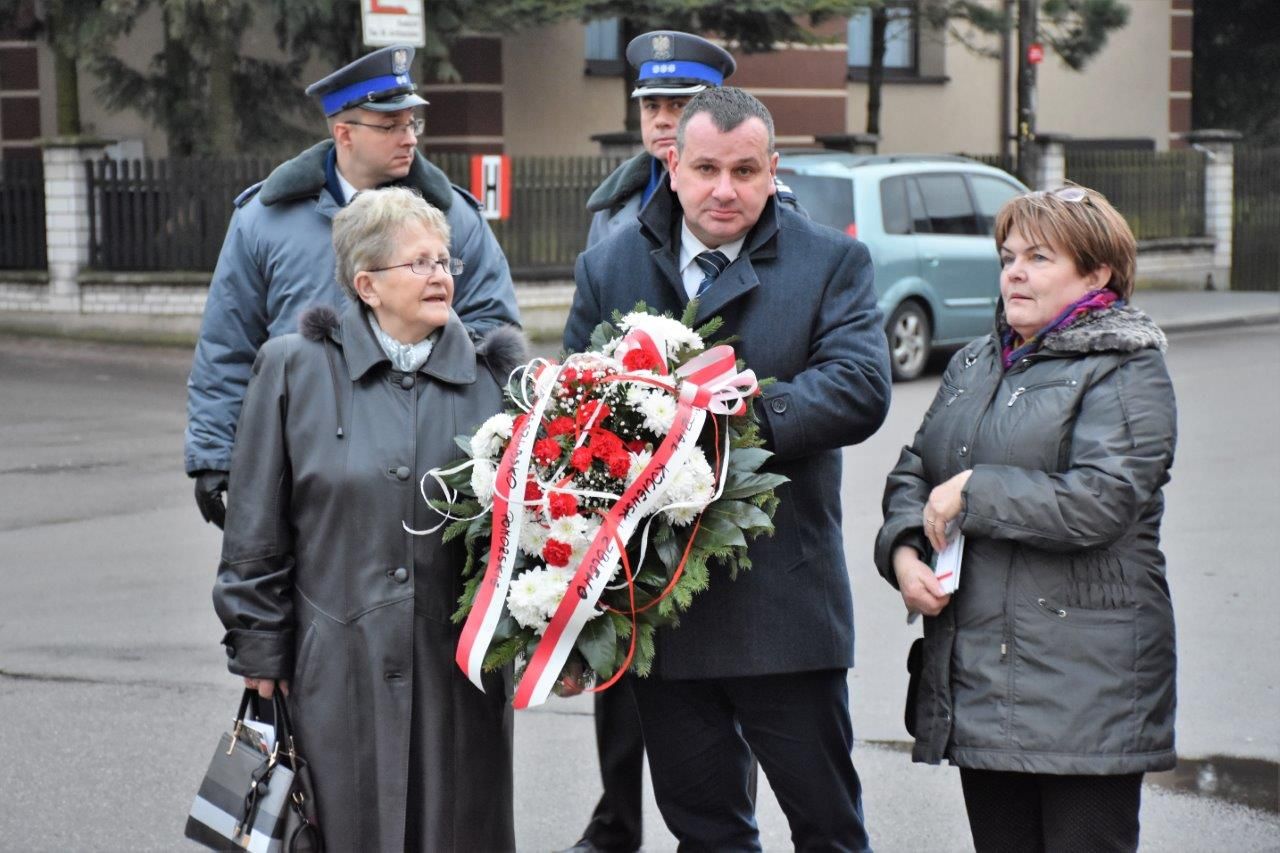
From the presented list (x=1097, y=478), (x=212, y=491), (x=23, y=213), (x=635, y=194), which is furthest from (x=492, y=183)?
(x=1097, y=478)

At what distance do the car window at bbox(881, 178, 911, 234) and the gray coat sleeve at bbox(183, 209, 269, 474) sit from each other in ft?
32.9

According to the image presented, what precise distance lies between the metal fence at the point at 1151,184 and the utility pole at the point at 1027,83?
1723 mm

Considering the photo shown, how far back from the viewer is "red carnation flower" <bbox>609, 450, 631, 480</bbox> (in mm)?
3342

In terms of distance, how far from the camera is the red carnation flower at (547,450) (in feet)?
11.1

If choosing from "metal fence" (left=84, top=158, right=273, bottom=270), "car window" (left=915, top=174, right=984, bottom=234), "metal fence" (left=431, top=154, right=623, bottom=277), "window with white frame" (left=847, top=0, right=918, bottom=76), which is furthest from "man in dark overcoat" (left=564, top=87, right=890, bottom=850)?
"window with white frame" (left=847, top=0, right=918, bottom=76)

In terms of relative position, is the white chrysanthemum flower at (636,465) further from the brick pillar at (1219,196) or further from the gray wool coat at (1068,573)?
the brick pillar at (1219,196)

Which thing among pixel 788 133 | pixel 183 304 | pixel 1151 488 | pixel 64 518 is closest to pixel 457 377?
pixel 1151 488

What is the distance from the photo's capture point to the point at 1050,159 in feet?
74.0

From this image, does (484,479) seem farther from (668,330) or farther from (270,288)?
(270,288)

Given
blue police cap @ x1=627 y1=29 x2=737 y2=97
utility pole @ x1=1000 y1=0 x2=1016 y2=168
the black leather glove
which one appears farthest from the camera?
utility pole @ x1=1000 y1=0 x2=1016 y2=168

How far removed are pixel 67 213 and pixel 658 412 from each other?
50.8 feet

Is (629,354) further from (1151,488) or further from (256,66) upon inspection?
(256,66)

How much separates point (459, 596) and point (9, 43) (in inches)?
829

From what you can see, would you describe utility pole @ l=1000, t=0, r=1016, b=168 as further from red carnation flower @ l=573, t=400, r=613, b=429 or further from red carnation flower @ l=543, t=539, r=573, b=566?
red carnation flower @ l=543, t=539, r=573, b=566
